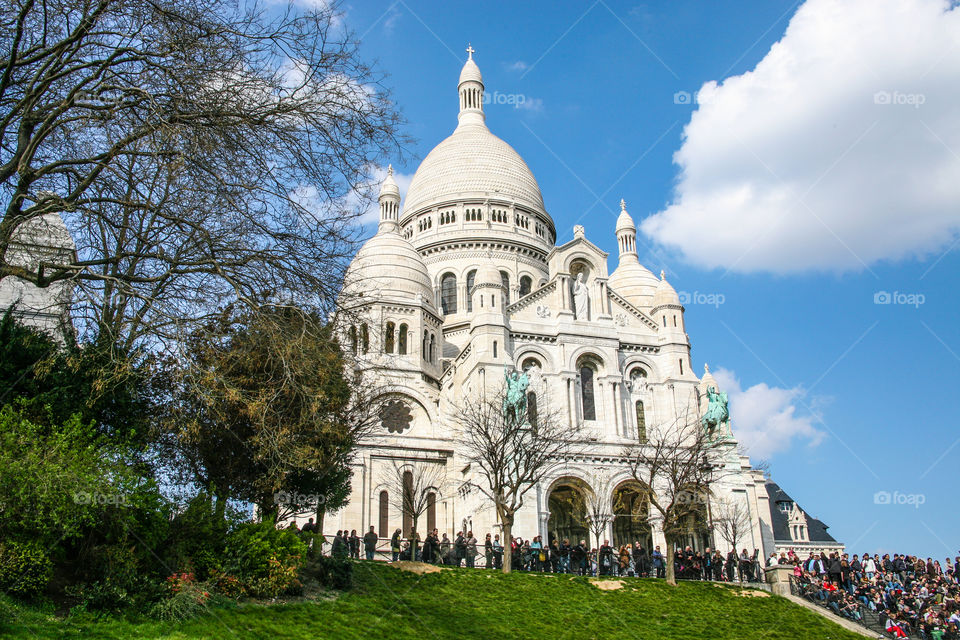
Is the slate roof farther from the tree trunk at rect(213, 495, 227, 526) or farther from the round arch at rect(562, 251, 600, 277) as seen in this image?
the tree trunk at rect(213, 495, 227, 526)

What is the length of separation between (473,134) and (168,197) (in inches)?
2111

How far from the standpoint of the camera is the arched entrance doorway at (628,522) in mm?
37562

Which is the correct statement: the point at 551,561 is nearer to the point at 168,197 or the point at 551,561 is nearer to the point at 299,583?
the point at 299,583

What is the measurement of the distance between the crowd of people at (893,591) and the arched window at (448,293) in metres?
29.2

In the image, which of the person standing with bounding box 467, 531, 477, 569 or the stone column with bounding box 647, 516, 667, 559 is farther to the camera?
the stone column with bounding box 647, 516, 667, 559

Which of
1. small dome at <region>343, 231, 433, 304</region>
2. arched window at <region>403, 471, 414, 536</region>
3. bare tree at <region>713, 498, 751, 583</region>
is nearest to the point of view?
arched window at <region>403, 471, 414, 536</region>

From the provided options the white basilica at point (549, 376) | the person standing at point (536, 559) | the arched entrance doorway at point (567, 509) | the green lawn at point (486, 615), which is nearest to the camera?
the green lawn at point (486, 615)

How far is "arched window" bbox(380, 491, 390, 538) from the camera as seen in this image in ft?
124

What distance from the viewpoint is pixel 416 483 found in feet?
127

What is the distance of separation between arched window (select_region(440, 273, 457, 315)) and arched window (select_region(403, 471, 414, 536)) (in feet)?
58.9

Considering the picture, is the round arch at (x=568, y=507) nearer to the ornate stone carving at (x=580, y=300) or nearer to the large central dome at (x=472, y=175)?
the ornate stone carving at (x=580, y=300)

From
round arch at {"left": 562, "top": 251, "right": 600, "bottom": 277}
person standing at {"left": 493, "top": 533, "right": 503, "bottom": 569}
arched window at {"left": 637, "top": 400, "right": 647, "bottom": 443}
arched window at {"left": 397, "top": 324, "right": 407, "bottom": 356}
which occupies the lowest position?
person standing at {"left": 493, "top": 533, "right": 503, "bottom": 569}

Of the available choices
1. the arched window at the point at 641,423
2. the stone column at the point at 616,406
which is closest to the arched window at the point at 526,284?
the arched window at the point at 641,423

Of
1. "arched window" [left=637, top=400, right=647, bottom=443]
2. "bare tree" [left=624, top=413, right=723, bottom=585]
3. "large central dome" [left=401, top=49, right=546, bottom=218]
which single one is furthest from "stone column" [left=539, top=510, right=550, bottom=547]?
"large central dome" [left=401, top=49, right=546, bottom=218]
